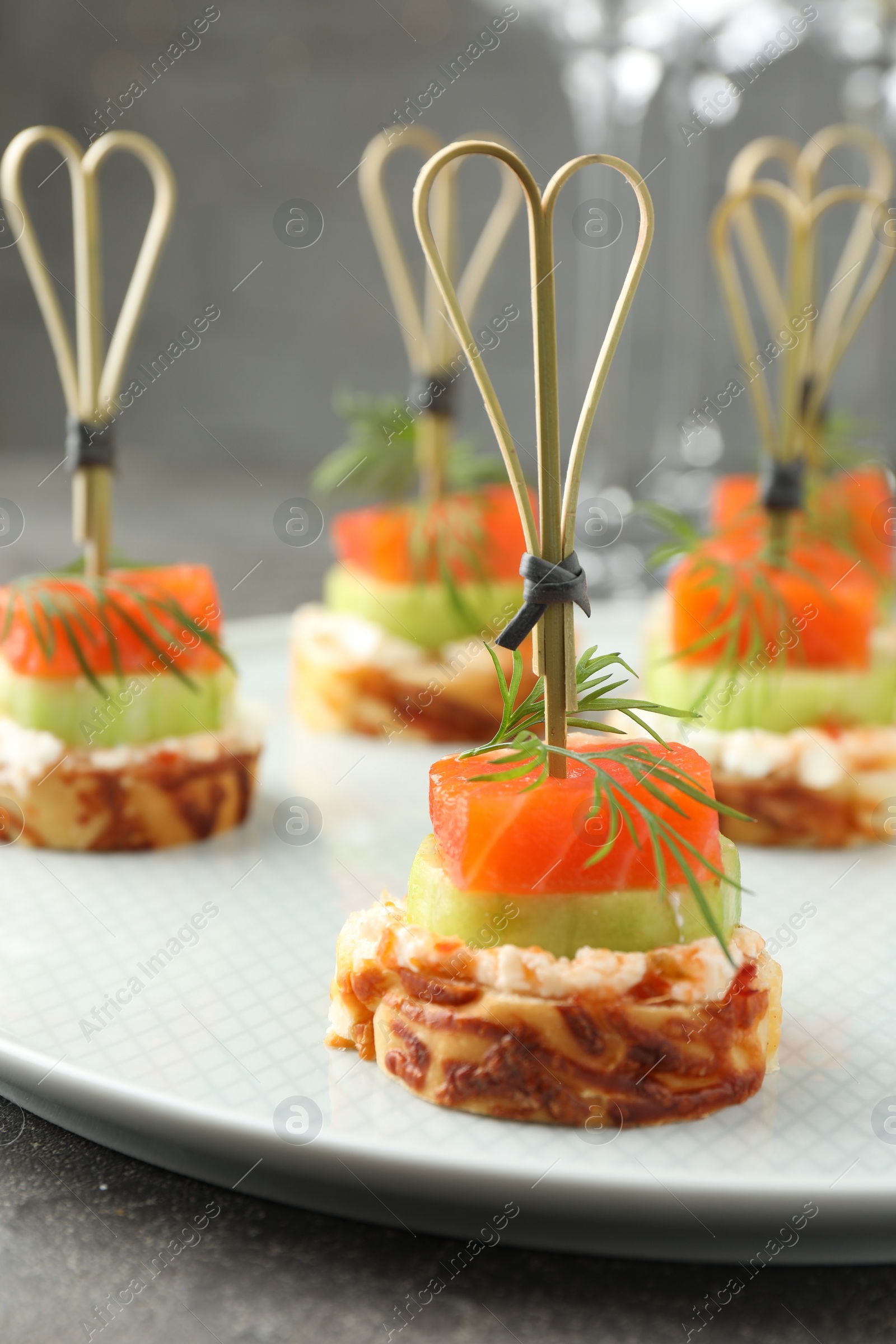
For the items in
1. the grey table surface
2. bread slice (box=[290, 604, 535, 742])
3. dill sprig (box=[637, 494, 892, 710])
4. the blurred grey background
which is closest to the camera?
the grey table surface

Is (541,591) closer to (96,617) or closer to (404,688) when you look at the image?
(96,617)

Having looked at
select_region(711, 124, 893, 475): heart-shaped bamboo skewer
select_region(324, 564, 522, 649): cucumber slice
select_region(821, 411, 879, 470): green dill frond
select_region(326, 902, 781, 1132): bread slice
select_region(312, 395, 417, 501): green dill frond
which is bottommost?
select_region(326, 902, 781, 1132): bread slice

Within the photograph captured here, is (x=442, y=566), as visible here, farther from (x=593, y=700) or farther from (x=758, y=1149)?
(x=758, y=1149)

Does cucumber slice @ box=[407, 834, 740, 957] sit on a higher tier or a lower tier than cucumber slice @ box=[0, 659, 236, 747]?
lower

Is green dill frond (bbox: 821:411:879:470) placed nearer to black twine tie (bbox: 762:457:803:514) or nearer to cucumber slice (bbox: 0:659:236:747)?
black twine tie (bbox: 762:457:803:514)

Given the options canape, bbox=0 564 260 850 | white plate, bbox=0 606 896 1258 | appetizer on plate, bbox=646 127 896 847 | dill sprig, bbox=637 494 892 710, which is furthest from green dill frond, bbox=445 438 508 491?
white plate, bbox=0 606 896 1258

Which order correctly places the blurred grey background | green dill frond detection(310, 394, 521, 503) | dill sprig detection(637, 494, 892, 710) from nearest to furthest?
dill sprig detection(637, 494, 892, 710) < green dill frond detection(310, 394, 521, 503) < the blurred grey background

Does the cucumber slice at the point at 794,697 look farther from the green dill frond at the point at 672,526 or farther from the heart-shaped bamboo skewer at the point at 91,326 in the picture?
the heart-shaped bamboo skewer at the point at 91,326
